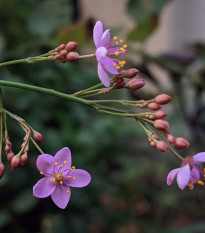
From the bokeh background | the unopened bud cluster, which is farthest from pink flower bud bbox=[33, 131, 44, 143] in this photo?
the bokeh background

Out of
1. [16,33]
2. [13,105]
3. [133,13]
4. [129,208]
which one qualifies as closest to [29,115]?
[13,105]

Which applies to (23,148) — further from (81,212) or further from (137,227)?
(137,227)

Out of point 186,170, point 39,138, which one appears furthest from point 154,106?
point 39,138

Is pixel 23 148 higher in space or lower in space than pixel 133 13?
higher

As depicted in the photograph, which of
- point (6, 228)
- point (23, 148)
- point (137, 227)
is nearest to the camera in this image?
point (23, 148)

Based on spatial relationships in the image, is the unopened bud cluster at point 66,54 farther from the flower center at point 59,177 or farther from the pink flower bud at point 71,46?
the flower center at point 59,177

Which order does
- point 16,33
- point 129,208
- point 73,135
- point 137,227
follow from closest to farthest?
point 73,135
point 16,33
point 137,227
point 129,208

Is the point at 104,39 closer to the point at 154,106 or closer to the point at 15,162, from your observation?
the point at 154,106
